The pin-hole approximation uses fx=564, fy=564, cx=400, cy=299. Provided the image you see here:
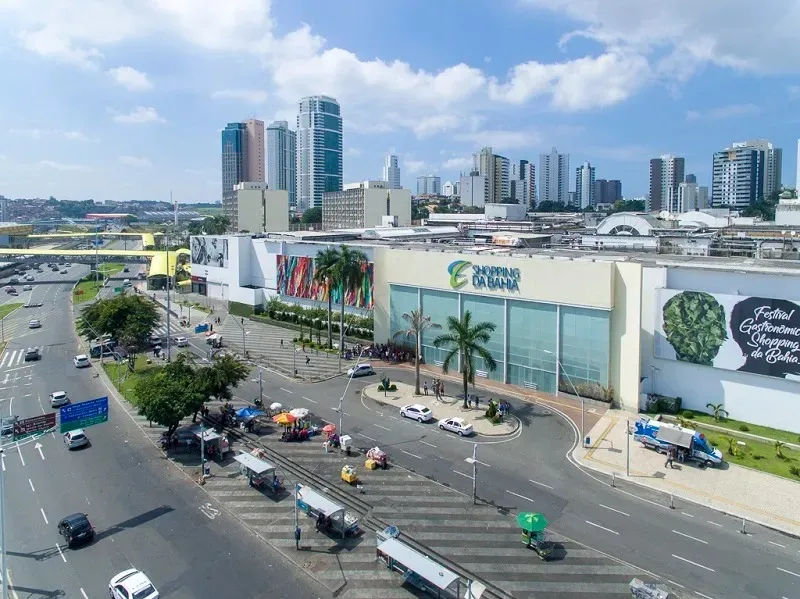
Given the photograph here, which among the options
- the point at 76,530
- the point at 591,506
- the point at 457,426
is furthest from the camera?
the point at 457,426

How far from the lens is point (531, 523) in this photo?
980 inches

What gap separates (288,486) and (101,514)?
9392 millimetres

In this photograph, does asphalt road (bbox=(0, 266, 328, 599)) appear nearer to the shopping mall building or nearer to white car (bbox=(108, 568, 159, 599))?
white car (bbox=(108, 568, 159, 599))

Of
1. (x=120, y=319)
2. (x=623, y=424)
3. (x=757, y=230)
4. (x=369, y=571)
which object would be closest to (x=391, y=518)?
(x=369, y=571)

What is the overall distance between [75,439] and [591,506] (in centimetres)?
3208

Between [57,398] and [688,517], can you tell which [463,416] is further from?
[57,398]

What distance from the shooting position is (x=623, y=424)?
4000 centimetres

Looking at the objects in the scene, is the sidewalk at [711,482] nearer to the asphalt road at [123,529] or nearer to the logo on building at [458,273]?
the logo on building at [458,273]

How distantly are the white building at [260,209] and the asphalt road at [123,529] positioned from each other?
102079 millimetres

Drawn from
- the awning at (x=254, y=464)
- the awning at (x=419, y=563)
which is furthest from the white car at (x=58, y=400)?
the awning at (x=419, y=563)

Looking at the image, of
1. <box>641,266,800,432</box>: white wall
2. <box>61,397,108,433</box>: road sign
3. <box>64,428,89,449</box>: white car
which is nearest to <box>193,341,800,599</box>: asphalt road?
<box>641,266,800,432</box>: white wall

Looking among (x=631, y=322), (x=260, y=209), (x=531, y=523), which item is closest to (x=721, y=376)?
(x=631, y=322)

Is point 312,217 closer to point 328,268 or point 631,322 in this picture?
point 328,268

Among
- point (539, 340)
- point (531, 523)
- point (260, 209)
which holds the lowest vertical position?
point (531, 523)
